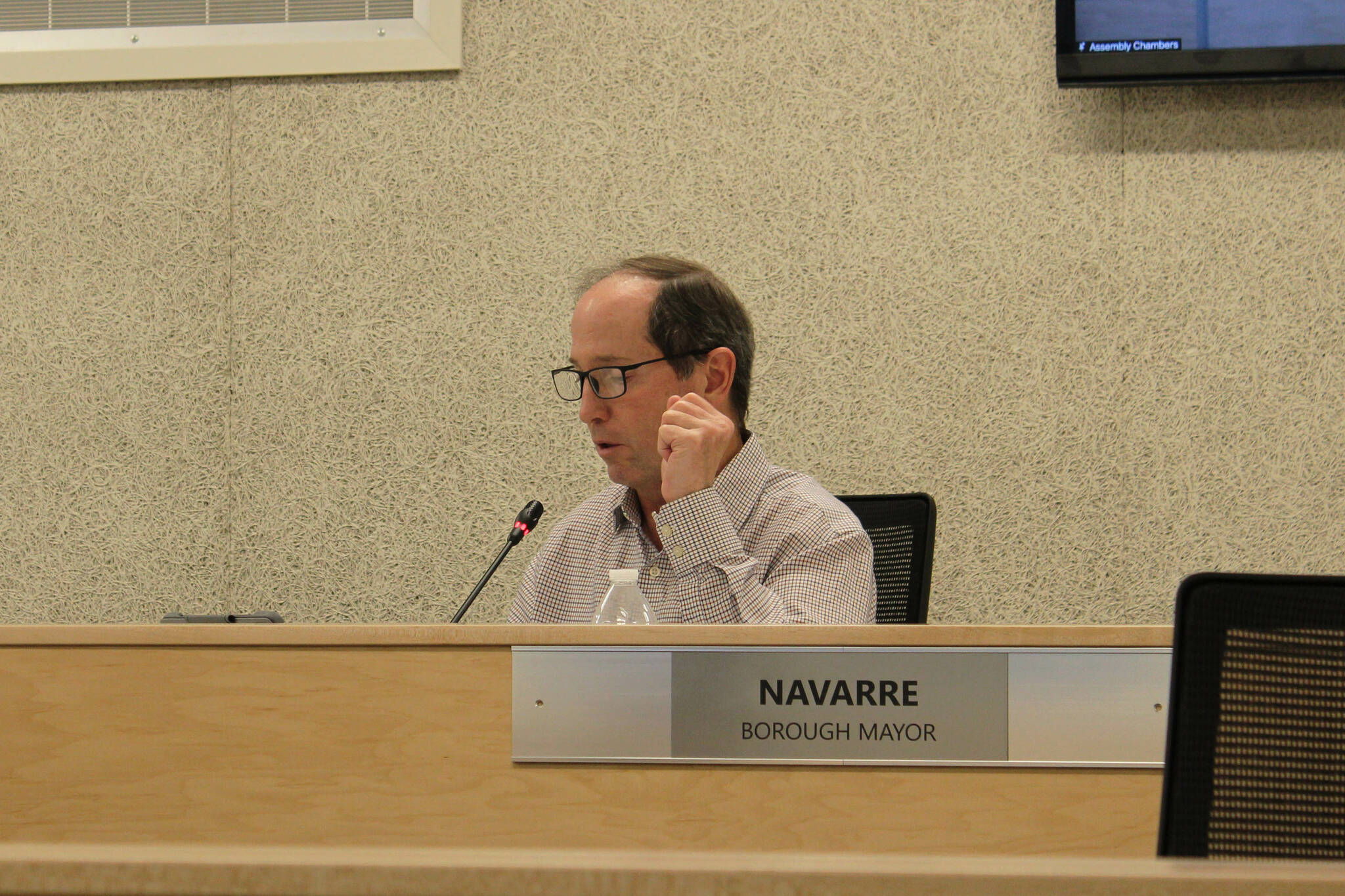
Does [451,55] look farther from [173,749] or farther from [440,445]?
[173,749]

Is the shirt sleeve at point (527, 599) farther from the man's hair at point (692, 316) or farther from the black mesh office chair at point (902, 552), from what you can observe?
the black mesh office chair at point (902, 552)

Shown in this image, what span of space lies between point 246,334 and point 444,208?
1.50 feet

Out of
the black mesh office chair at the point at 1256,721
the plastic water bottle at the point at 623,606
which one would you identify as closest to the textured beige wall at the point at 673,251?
the plastic water bottle at the point at 623,606

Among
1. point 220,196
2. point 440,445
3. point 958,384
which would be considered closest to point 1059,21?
point 958,384

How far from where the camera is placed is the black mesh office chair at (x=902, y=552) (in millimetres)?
1618

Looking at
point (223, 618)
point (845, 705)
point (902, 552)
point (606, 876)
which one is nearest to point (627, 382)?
point (902, 552)

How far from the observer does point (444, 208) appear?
2.38 meters

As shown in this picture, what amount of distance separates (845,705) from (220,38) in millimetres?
2014

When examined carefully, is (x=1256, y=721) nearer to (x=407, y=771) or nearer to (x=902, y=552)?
(x=407, y=771)

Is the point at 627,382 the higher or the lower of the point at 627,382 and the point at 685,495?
the higher

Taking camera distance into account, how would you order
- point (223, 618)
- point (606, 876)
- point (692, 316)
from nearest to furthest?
point (606, 876), point (223, 618), point (692, 316)

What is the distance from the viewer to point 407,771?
3.46 ft

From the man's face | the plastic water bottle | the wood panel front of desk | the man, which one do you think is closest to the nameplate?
the wood panel front of desk

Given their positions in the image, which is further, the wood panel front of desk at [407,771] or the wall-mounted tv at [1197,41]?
the wall-mounted tv at [1197,41]
